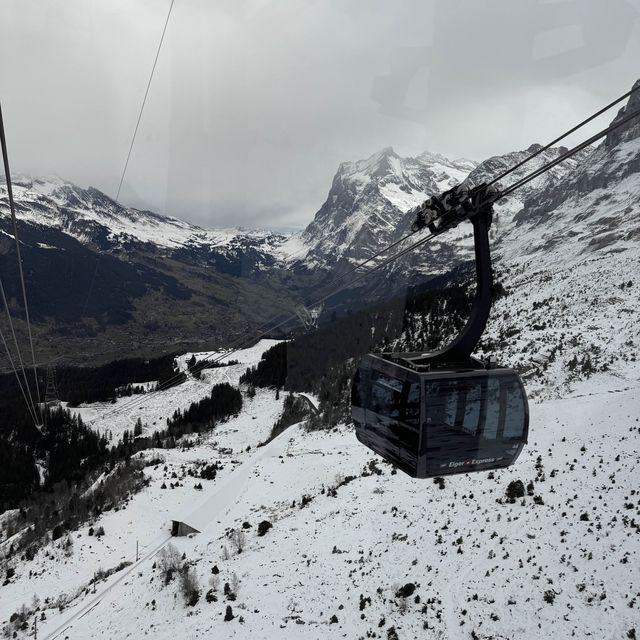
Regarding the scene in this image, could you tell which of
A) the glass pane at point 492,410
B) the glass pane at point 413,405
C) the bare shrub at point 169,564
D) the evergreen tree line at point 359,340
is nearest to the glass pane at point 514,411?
the glass pane at point 492,410

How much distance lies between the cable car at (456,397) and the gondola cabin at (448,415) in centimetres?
3

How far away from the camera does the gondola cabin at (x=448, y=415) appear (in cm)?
1204

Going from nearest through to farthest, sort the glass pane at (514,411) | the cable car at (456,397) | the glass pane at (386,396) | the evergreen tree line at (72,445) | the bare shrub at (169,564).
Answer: the cable car at (456,397) → the glass pane at (514,411) → the glass pane at (386,396) → the bare shrub at (169,564) → the evergreen tree line at (72,445)

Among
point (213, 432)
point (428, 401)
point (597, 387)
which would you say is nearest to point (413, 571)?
point (428, 401)

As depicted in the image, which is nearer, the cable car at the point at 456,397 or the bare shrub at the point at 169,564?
the cable car at the point at 456,397

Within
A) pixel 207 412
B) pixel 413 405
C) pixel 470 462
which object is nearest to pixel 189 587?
pixel 470 462

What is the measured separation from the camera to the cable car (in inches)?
447

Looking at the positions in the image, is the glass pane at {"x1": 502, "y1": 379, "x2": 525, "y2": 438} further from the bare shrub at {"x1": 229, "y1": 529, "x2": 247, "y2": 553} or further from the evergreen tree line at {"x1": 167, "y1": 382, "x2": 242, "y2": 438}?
the evergreen tree line at {"x1": 167, "y1": 382, "x2": 242, "y2": 438}

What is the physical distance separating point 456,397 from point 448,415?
54 cm

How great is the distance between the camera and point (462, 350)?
1288 centimetres

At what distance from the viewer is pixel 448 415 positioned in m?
12.2

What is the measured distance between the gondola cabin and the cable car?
27 millimetres

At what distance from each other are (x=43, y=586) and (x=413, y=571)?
35.0 meters

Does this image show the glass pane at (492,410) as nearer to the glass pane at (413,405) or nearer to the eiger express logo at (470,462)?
the eiger express logo at (470,462)
